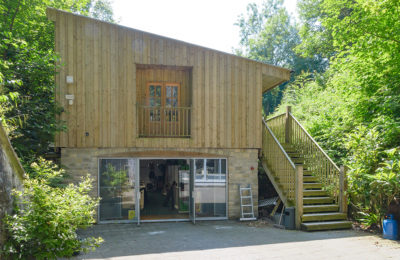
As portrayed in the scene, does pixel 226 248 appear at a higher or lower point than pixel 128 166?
lower

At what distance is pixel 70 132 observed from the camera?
31.4 feet

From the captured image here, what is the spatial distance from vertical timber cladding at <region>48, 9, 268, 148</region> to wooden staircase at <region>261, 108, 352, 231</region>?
A: 0.95 meters

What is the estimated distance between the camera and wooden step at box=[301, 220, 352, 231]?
28.3 ft

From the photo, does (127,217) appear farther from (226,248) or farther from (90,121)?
(226,248)

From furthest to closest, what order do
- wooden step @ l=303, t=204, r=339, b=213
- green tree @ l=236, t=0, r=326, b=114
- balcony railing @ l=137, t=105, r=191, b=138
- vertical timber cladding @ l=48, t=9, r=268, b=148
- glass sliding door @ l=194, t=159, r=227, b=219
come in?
green tree @ l=236, t=0, r=326, b=114
glass sliding door @ l=194, t=159, r=227, b=219
balcony railing @ l=137, t=105, r=191, b=138
vertical timber cladding @ l=48, t=9, r=268, b=148
wooden step @ l=303, t=204, r=339, b=213

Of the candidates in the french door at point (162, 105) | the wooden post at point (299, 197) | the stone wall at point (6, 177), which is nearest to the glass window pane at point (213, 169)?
the french door at point (162, 105)

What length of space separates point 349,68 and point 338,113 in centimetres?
182

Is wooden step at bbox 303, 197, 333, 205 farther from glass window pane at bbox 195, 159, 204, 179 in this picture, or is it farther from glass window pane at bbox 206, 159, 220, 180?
glass window pane at bbox 195, 159, 204, 179

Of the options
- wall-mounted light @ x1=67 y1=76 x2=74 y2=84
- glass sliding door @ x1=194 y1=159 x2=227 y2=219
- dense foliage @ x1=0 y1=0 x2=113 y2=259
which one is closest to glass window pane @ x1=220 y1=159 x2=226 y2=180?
glass sliding door @ x1=194 y1=159 x2=227 y2=219

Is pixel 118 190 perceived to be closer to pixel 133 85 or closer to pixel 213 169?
pixel 213 169

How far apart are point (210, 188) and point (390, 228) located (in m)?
5.29

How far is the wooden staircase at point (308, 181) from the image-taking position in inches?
352

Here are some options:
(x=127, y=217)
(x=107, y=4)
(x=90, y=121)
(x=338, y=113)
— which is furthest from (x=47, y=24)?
(x=338, y=113)

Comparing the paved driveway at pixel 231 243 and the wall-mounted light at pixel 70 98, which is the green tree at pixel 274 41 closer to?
the paved driveway at pixel 231 243
